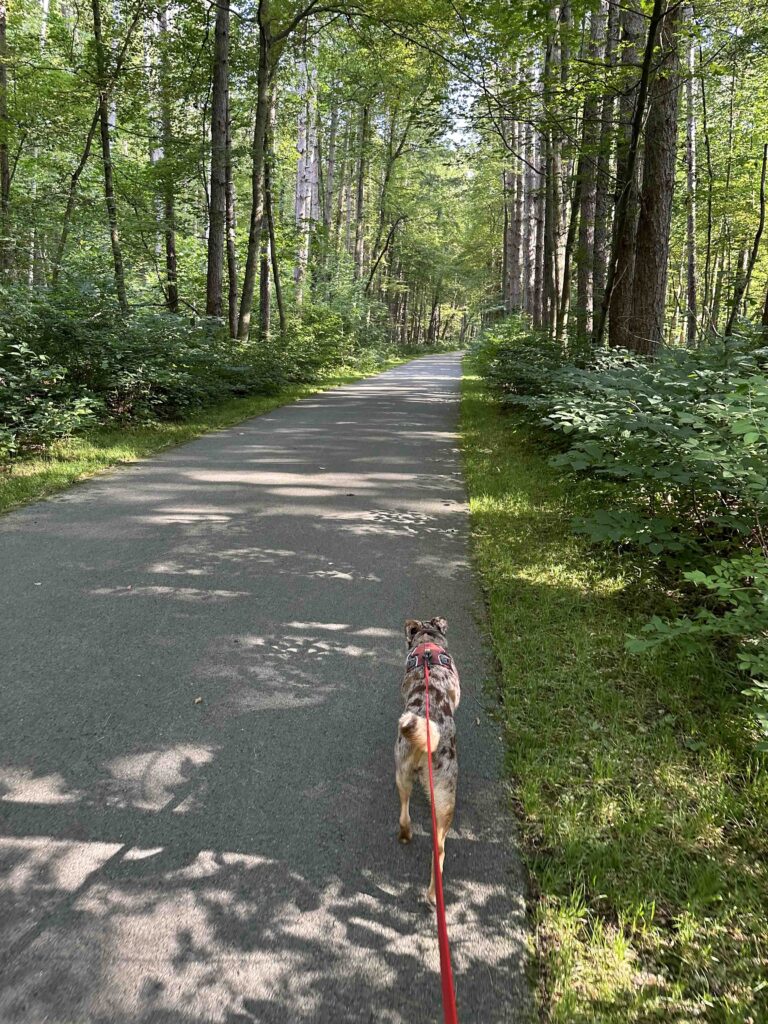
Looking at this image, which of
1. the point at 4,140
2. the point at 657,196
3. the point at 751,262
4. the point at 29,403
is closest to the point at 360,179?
the point at 4,140

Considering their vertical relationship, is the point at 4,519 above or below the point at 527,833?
above

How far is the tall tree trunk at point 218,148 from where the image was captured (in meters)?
13.6

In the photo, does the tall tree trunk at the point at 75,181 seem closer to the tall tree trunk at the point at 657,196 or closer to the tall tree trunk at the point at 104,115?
the tall tree trunk at the point at 104,115

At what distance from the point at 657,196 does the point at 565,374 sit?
3.16 m

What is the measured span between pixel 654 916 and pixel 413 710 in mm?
1000

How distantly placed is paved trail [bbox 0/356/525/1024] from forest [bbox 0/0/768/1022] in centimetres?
39

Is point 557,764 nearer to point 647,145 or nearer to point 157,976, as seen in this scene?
point 157,976

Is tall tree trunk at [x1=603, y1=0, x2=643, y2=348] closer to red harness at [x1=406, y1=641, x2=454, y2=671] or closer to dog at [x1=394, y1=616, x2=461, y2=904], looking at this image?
red harness at [x1=406, y1=641, x2=454, y2=671]

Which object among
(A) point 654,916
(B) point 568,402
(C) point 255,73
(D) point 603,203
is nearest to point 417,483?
(B) point 568,402

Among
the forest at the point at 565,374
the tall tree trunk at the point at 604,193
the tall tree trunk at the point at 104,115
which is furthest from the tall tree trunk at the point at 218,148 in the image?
the tall tree trunk at the point at 604,193

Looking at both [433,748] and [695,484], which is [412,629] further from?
[695,484]

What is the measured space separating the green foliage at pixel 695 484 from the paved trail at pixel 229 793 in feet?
3.98

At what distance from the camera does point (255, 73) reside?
1794cm

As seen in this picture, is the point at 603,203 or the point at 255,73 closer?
the point at 603,203
